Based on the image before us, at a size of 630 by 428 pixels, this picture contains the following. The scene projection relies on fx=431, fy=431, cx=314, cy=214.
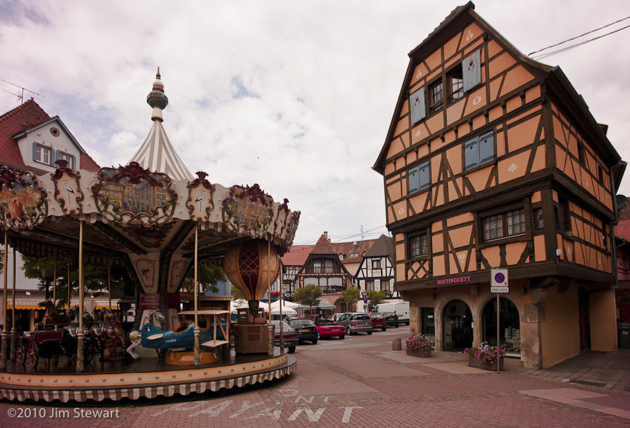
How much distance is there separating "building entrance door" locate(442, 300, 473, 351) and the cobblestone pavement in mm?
4191

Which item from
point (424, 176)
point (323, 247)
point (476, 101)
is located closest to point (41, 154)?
point (424, 176)

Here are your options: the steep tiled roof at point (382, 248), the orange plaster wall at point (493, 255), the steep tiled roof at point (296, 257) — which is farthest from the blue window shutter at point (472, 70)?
the steep tiled roof at point (296, 257)

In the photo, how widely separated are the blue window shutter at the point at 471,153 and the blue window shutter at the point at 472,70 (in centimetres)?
205

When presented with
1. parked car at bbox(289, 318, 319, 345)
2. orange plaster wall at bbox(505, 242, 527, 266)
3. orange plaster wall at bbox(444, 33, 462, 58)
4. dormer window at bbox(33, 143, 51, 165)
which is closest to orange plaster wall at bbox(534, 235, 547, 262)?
orange plaster wall at bbox(505, 242, 527, 266)

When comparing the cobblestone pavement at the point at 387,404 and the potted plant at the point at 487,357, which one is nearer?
the cobblestone pavement at the point at 387,404

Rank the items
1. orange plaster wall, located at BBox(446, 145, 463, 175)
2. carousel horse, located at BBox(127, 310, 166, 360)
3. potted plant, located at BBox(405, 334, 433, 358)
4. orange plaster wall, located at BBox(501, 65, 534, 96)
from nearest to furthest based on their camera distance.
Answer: carousel horse, located at BBox(127, 310, 166, 360)
orange plaster wall, located at BBox(501, 65, 534, 96)
potted plant, located at BBox(405, 334, 433, 358)
orange plaster wall, located at BBox(446, 145, 463, 175)

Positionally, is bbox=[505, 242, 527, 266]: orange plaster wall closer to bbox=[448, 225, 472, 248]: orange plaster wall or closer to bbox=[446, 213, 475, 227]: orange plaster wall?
bbox=[448, 225, 472, 248]: orange plaster wall

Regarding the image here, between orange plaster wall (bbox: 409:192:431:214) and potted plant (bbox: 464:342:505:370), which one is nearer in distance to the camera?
potted plant (bbox: 464:342:505:370)

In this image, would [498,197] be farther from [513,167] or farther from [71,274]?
[71,274]

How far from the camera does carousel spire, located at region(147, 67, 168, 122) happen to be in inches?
544

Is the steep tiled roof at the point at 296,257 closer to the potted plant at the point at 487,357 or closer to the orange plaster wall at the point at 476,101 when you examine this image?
the orange plaster wall at the point at 476,101

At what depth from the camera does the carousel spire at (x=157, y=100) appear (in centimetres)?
1383

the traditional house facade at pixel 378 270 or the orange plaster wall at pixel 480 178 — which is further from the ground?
the orange plaster wall at pixel 480 178

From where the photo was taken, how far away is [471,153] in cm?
1561
